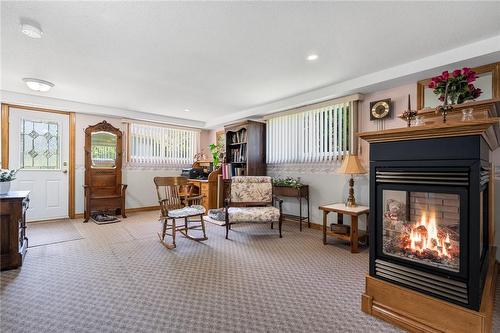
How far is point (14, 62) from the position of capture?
9.72 feet

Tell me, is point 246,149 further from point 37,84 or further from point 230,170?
point 37,84

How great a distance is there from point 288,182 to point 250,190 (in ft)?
2.57

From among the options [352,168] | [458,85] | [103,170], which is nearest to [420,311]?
[458,85]

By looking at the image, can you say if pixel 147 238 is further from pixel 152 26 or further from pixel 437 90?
pixel 437 90

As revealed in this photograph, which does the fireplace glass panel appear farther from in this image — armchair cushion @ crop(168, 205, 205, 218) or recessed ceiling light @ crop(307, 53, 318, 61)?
armchair cushion @ crop(168, 205, 205, 218)

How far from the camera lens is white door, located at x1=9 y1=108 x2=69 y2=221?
4.41 metres

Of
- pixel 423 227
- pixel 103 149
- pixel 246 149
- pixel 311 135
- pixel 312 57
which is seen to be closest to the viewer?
pixel 423 227

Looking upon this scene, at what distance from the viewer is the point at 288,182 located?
4445mm

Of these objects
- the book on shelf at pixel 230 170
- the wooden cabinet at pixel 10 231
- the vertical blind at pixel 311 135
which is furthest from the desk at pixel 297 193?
the wooden cabinet at pixel 10 231

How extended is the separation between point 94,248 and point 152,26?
110 inches

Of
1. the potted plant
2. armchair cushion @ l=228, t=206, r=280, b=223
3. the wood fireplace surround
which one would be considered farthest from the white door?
the wood fireplace surround

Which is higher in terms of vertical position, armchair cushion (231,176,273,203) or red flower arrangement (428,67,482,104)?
red flower arrangement (428,67,482,104)

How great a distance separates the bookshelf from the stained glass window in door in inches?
133

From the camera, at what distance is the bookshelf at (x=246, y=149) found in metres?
5.00
